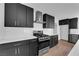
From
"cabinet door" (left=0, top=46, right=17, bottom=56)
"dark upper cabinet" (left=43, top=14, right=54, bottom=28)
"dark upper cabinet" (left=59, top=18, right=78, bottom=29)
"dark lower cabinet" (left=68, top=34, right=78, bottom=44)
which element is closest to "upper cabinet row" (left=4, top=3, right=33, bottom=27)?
"cabinet door" (left=0, top=46, right=17, bottom=56)

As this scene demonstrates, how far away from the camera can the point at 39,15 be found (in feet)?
11.8

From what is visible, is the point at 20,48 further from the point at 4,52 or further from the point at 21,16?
the point at 21,16

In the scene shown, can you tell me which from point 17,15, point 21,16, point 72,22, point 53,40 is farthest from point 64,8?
point 17,15

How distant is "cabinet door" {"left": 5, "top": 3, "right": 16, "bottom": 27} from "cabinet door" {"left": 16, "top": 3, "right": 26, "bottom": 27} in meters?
0.15

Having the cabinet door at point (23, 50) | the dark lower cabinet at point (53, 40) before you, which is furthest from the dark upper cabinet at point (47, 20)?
the cabinet door at point (23, 50)

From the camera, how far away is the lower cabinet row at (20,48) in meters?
1.65

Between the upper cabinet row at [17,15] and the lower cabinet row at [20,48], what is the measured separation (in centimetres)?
55

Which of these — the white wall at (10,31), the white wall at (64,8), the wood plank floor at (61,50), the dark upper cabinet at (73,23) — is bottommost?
the wood plank floor at (61,50)

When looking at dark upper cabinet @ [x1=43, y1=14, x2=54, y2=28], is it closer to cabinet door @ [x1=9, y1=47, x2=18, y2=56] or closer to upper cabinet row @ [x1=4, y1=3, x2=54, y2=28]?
upper cabinet row @ [x1=4, y1=3, x2=54, y2=28]

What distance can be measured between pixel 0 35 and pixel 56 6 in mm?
2419

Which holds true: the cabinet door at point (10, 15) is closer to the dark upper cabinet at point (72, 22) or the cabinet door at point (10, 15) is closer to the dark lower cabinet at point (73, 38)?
the dark upper cabinet at point (72, 22)

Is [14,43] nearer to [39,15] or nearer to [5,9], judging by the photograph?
[5,9]

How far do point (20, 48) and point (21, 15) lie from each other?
988mm

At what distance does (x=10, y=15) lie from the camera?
84.7 inches
